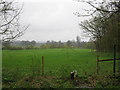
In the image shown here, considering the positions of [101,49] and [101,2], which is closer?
[101,2]

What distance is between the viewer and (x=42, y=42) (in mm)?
7414

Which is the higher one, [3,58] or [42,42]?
[42,42]

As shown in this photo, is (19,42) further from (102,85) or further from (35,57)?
(102,85)

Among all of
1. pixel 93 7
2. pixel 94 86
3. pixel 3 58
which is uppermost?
pixel 93 7

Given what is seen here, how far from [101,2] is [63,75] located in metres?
4.17

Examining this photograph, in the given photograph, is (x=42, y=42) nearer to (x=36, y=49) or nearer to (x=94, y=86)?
(x=36, y=49)

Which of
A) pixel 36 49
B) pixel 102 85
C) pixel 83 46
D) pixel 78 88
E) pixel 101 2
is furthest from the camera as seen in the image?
pixel 83 46

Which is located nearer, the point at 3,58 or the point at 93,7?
the point at 93,7

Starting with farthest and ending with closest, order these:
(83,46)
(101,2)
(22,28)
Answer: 1. (83,46)
2. (22,28)
3. (101,2)

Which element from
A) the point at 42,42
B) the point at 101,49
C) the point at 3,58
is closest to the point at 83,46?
the point at 101,49

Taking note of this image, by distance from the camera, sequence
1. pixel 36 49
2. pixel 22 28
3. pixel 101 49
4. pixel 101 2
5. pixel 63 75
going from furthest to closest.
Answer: pixel 101 49
pixel 36 49
pixel 22 28
pixel 63 75
pixel 101 2

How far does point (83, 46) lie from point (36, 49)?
4.19 m

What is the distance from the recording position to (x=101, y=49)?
33.5 ft

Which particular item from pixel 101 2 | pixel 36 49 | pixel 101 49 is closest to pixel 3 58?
pixel 36 49
